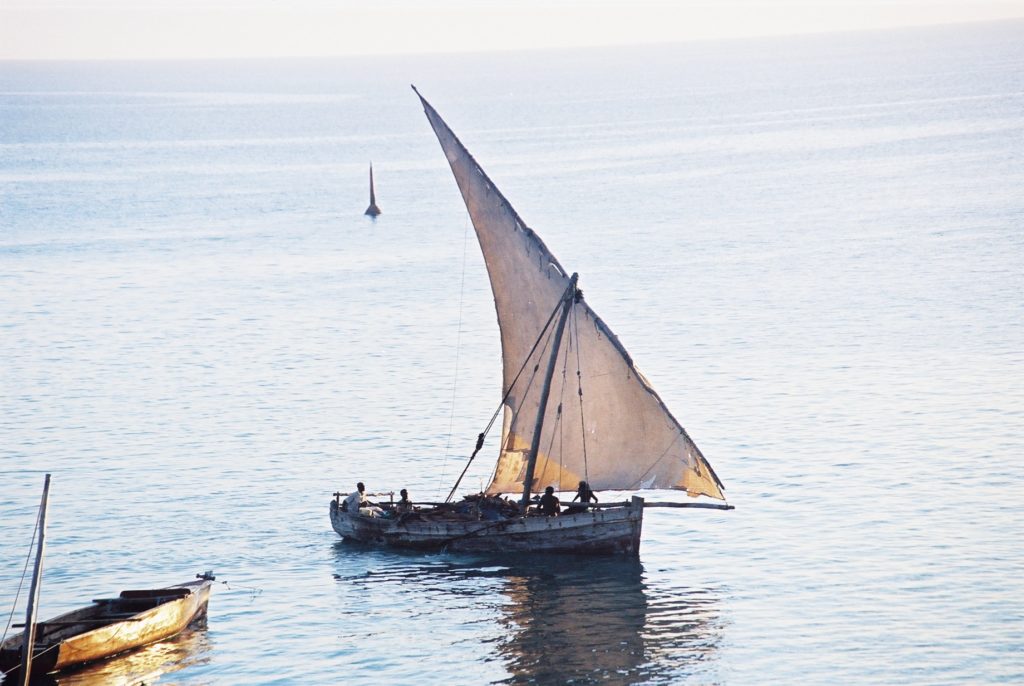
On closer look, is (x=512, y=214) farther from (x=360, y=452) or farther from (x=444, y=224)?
(x=444, y=224)

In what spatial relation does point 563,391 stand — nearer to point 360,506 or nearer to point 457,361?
point 360,506

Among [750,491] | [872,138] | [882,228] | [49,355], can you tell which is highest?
[872,138]

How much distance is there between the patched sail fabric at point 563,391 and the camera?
41.8 meters

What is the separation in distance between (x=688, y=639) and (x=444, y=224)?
93384 mm

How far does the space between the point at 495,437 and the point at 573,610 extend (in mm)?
22765

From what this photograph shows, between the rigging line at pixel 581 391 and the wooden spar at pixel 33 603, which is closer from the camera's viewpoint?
the wooden spar at pixel 33 603

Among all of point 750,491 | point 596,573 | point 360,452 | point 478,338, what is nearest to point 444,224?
point 478,338

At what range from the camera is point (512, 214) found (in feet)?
142

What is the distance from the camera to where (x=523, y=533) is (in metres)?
43.2

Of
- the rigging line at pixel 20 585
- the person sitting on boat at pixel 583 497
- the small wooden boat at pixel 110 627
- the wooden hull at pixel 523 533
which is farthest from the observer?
the person sitting on boat at pixel 583 497

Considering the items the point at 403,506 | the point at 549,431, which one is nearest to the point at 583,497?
the point at 549,431

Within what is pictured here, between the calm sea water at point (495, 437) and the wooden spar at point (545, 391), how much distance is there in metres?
2.34

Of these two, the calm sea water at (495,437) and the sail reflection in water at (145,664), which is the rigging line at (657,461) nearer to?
the calm sea water at (495,437)

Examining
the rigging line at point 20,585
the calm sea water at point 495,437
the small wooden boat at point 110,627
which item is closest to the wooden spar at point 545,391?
the calm sea water at point 495,437
